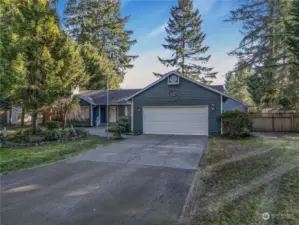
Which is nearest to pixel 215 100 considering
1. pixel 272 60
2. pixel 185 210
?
pixel 272 60

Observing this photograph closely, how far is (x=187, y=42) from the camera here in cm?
2642

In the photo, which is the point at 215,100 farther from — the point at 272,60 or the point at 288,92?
the point at 272,60

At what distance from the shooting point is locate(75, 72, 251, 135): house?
1189 centimetres

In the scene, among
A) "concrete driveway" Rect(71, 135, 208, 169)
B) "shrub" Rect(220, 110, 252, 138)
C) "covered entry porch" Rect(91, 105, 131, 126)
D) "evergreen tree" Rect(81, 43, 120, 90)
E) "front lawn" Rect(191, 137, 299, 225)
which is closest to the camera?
"front lawn" Rect(191, 137, 299, 225)

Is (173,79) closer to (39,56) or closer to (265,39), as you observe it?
(39,56)

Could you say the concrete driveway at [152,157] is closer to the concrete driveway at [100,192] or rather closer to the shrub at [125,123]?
the concrete driveway at [100,192]

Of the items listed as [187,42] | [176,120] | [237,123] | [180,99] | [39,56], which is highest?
[187,42]

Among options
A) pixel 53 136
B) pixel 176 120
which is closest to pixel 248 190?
pixel 176 120

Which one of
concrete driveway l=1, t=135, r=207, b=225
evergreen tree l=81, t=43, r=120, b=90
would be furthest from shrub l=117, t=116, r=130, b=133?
evergreen tree l=81, t=43, r=120, b=90

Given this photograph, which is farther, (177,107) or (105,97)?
(105,97)

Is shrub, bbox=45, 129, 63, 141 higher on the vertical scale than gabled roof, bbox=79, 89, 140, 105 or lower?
lower

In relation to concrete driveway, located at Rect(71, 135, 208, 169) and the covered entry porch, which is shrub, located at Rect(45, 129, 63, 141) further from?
the covered entry porch

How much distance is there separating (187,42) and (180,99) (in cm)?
1705

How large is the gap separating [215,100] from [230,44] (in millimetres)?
9862
